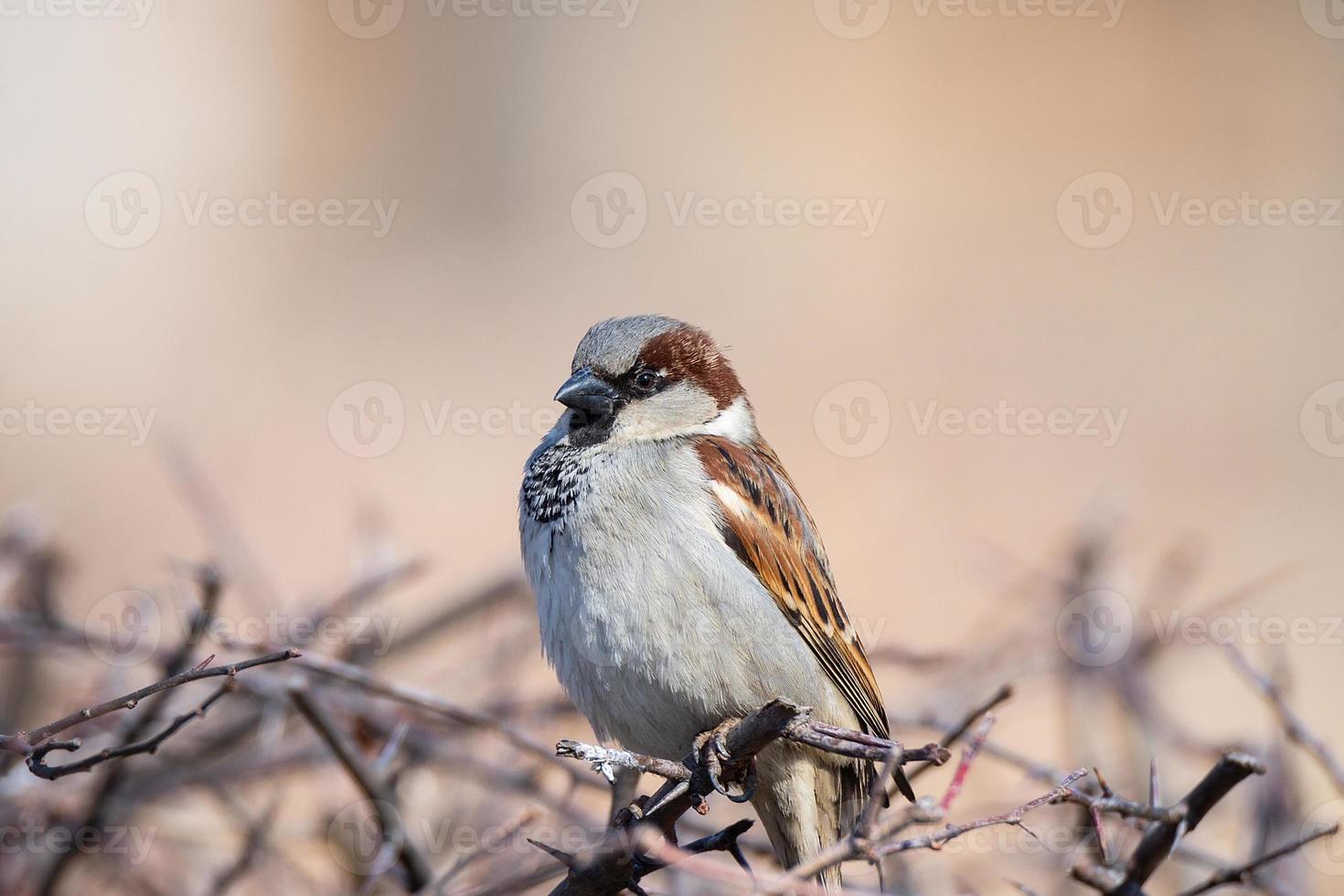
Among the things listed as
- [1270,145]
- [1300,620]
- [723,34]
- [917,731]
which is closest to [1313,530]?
[1300,620]

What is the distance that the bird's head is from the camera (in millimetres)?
2564

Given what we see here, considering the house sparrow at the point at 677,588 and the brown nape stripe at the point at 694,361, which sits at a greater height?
the brown nape stripe at the point at 694,361

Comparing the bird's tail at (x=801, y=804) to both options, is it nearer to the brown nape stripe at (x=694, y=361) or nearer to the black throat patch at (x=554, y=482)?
→ the black throat patch at (x=554, y=482)

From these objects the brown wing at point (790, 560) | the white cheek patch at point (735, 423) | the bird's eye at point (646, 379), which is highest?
the bird's eye at point (646, 379)

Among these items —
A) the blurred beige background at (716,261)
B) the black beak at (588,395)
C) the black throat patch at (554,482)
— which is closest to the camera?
the black throat patch at (554,482)

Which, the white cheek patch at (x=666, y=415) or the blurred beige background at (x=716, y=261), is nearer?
the white cheek patch at (x=666, y=415)

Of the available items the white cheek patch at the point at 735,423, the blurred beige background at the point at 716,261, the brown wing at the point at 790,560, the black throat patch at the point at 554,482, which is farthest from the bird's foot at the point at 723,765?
the blurred beige background at the point at 716,261

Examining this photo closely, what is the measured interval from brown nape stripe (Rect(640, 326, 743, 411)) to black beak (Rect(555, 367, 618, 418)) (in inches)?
4.2

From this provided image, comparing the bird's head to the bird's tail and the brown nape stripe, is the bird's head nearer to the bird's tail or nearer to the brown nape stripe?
the brown nape stripe

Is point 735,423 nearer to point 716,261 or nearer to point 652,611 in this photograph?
point 652,611

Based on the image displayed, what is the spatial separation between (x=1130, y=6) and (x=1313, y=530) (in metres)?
3.43

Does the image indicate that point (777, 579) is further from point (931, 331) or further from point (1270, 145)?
point (1270, 145)

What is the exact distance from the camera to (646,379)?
263 cm

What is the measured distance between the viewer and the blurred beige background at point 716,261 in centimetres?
618
